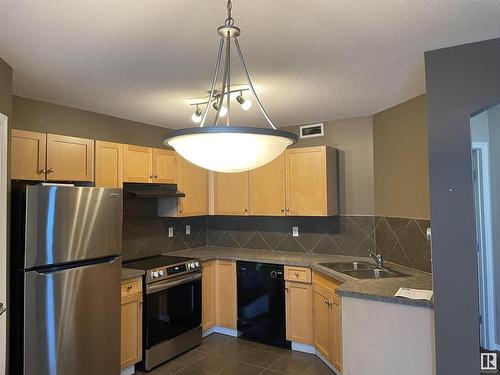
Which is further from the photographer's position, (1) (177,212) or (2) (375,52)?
(1) (177,212)

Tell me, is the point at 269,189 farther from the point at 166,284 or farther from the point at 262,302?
the point at 166,284

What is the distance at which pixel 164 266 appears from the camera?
3.62 metres

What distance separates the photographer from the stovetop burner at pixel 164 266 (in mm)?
3484

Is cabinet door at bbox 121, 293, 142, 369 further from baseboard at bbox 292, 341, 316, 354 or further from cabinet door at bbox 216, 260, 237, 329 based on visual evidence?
baseboard at bbox 292, 341, 316, 354

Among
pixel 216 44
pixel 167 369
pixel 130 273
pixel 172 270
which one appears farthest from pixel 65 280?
pixel 216 44

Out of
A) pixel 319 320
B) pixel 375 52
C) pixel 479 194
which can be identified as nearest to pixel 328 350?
pixel 319 320

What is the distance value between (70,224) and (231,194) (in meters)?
2.28

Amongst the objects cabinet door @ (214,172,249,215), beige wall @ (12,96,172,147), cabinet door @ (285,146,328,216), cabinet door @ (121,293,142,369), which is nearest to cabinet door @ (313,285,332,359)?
cabinet door @ (285,146,328,216)

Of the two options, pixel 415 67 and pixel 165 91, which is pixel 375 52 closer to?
pixel 415 67

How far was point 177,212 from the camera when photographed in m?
4.28

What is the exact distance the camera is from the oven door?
11.2 feet

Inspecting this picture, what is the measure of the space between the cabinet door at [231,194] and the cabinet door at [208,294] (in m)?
0.73

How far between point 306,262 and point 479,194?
6.23 feet

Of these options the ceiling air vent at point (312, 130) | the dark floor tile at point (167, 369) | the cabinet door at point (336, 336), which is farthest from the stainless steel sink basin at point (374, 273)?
the dark floor tile at point (167, 369)
